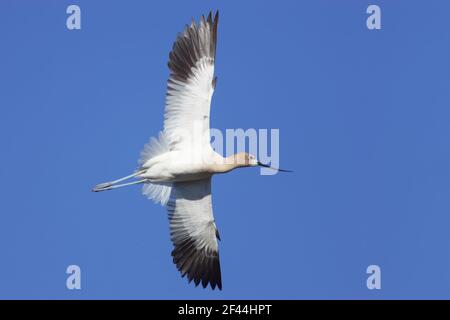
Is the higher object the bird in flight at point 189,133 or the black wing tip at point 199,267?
the bird in flight at point 189,133

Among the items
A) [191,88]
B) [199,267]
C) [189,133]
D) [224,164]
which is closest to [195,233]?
[199,267]

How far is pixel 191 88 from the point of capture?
16.4 meters

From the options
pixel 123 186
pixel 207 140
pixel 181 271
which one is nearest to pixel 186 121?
pixel 207 140

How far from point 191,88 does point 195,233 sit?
273cm

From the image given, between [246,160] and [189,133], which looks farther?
[246,160]

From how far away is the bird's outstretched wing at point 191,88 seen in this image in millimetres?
16359

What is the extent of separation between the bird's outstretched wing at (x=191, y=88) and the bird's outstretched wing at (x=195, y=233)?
1.01m

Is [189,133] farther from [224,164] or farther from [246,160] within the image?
[246,160]

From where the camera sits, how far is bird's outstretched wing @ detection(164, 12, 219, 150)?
1636 cm

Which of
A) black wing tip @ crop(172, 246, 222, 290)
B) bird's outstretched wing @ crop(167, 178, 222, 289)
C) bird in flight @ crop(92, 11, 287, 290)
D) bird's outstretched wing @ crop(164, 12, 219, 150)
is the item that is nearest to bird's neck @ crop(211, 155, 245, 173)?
bird in flight @ crop(92, 11, 287, 290)

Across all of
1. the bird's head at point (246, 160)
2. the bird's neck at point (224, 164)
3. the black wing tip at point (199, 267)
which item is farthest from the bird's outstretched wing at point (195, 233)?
the bird's head at point (246, 160)

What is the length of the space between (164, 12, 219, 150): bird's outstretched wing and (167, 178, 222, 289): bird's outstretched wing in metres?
1.01

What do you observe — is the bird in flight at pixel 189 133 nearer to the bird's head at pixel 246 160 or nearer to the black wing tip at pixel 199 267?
the bird's head at pixel 246 160

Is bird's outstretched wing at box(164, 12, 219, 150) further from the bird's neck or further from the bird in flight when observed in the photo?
the bird's neck
